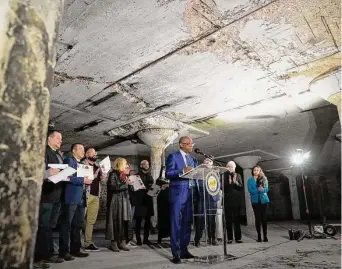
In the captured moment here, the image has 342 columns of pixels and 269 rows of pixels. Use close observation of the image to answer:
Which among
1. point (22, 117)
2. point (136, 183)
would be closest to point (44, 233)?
point (136, 183)

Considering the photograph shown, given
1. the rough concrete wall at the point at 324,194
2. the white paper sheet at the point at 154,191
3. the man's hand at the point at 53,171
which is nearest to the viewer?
the man's hand at the point at 53,171

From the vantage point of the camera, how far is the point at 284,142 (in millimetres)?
12594

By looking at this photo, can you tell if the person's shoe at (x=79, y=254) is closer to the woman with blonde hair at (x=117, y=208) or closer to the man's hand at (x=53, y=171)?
the woman with blonde hair at (x=117, y=208)

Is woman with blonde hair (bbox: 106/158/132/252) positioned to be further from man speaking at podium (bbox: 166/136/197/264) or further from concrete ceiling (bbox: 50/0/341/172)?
concrete ceiling (bbox: 50/0/341/172)

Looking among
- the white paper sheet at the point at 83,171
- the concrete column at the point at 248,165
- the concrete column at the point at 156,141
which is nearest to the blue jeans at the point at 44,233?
the white paper sheet at the point at 83,171

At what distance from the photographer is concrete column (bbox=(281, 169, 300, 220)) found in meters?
18.8

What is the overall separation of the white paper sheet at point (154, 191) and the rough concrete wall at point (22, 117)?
580cm

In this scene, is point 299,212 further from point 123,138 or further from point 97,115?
point 97,115

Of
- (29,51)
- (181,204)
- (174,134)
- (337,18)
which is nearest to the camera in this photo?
(29,51)

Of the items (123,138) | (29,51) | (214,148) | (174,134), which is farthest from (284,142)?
(29,51)

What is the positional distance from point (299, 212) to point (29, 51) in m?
20.6

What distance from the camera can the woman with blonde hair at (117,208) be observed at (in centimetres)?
536

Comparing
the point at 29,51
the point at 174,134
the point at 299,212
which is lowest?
the point at 299,212

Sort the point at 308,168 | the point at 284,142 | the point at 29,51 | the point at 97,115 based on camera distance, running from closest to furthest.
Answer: the point at 29,51 → the point at 97,115 → the point at 284,142 → the point at 308,168
